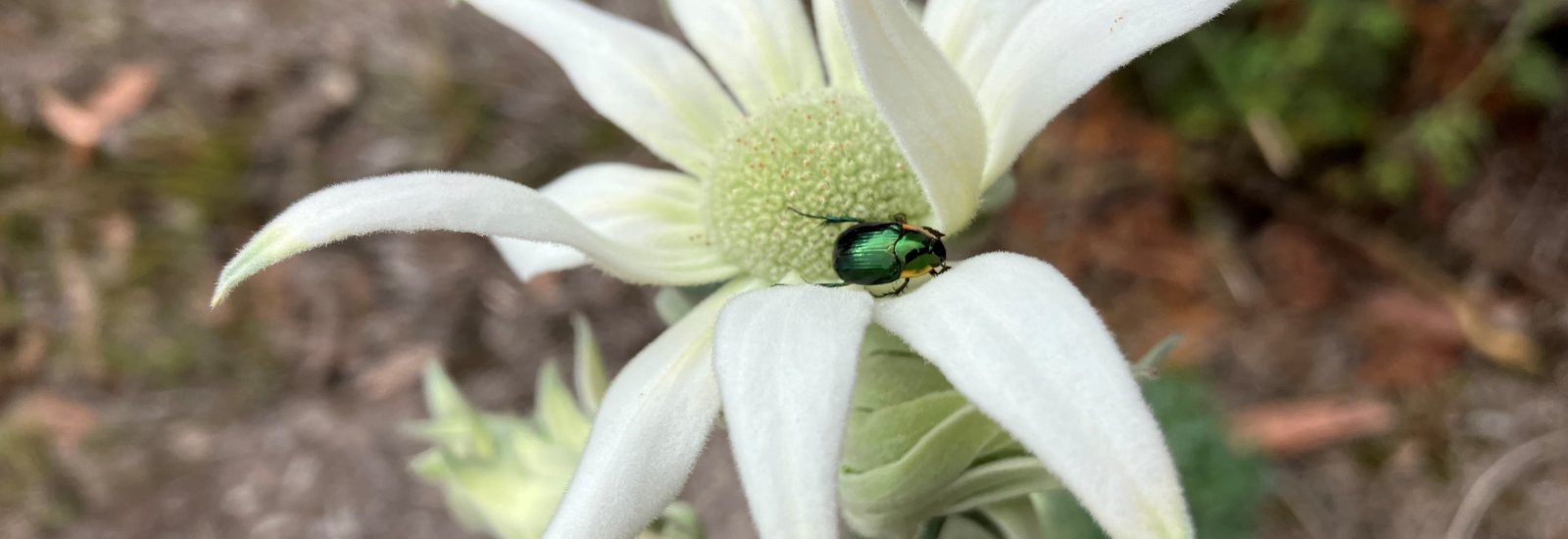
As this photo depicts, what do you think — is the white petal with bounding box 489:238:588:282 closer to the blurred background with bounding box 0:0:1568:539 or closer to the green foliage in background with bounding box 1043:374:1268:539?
the green foliage in background with bounding box 1043:374:1268:539

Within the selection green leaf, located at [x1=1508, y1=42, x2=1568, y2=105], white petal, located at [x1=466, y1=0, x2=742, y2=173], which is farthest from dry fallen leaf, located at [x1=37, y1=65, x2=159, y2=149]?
green leaf, located at [x1=1508, y1=42, x2=1568, y2=105]

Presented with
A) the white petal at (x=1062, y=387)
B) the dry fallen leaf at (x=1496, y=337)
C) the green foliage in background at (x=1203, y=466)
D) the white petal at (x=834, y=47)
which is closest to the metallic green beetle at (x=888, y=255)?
the white petal at (x=1062, y=387)

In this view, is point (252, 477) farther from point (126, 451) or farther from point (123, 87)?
point (123, 87)

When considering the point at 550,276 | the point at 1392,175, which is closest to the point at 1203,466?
the point at 1392,175

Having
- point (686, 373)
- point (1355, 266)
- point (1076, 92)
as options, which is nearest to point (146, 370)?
point (686, 373)

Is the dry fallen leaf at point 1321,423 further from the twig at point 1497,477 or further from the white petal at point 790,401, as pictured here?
the white petal at point 790,401

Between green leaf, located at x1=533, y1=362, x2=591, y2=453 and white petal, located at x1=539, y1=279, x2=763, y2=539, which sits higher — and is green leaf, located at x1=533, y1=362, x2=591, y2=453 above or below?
below

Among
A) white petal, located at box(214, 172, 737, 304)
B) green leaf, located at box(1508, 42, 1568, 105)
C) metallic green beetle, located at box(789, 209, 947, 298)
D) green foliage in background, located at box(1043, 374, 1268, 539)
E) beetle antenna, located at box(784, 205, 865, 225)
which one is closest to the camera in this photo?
Result: white petal, located at box(214, 172, 737, 304)
